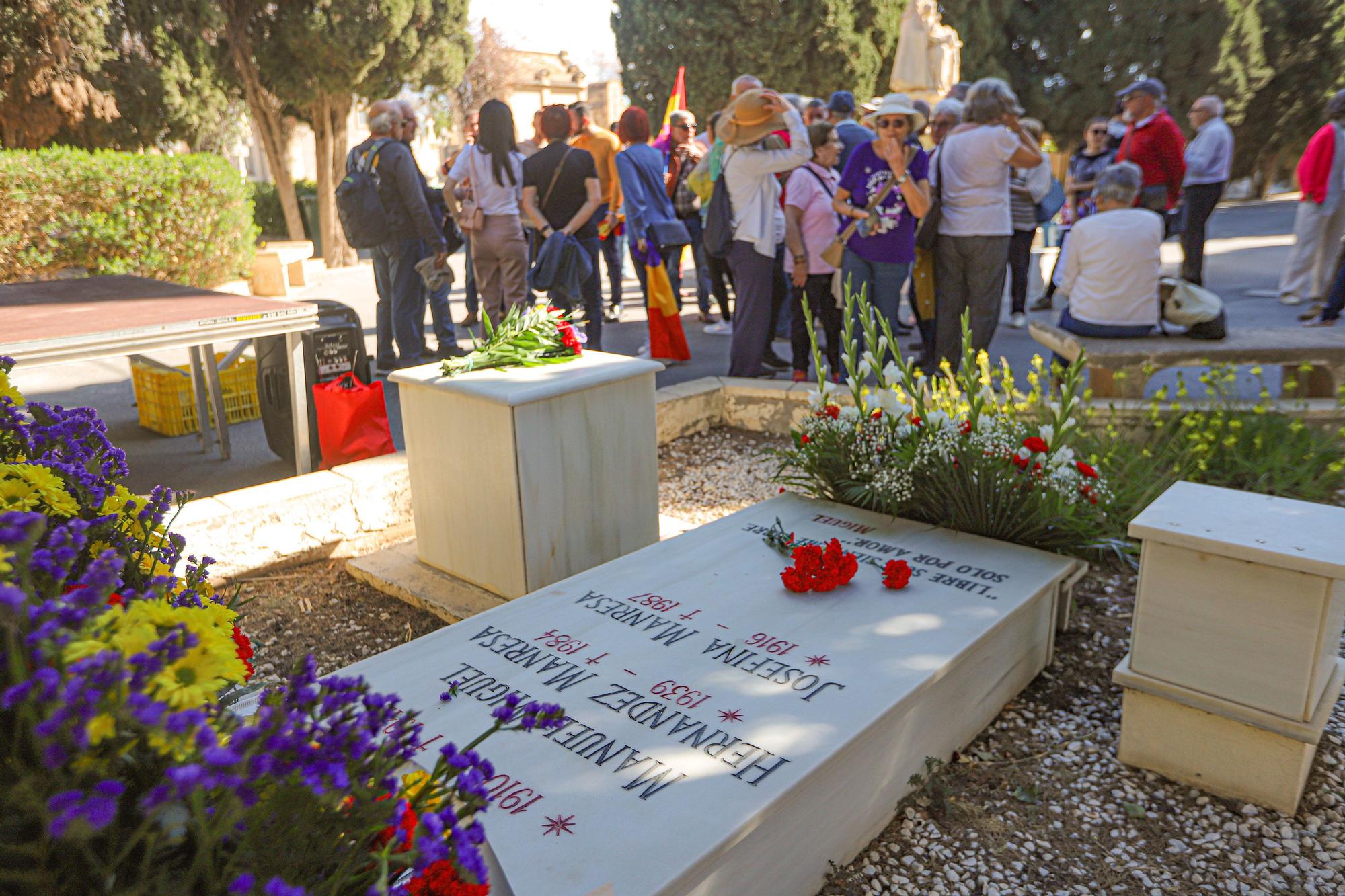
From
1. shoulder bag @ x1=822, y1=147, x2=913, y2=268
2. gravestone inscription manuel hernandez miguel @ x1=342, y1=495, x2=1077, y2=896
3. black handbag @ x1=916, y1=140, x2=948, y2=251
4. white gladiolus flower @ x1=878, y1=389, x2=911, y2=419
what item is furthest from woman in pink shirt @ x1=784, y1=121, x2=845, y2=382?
gravestone inscription manuel hernandez miguel @ x1=342, y1=495, x2=1077, y2=896

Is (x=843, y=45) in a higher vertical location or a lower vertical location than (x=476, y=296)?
higher

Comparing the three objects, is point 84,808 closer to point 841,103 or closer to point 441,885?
point 441,885

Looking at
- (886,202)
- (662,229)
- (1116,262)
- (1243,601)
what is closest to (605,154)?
(662,229)

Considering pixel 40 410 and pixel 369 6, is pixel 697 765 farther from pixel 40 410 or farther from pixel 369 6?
pixel 369 6

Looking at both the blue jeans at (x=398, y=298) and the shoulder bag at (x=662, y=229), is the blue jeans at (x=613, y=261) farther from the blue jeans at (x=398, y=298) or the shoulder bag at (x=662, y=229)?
the blue jeans at (x=398, y=298)

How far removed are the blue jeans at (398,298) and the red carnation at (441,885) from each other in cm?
625

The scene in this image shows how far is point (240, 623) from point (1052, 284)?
25.8ft

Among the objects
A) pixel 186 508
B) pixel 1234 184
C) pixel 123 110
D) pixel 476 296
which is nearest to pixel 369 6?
pixel 123 110

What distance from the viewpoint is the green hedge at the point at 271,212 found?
19.6 meters

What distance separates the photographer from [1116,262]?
5.18 meters

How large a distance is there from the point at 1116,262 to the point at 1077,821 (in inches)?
139

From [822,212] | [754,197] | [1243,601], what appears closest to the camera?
[1243,601]

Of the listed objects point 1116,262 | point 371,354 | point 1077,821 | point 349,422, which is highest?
point 1116,262

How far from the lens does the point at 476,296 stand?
29.6 feet
